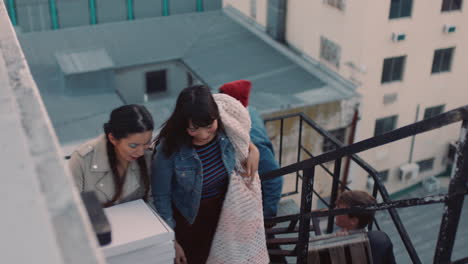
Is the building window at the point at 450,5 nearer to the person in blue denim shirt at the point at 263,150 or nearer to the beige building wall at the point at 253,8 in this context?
the beige building wall at the point at 253,8

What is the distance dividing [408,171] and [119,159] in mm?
18389

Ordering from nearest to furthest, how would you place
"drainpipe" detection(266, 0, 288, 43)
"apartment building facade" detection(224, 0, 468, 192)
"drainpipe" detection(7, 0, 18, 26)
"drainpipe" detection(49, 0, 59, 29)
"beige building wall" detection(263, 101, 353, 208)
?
"beige building wall" detection(263, 101, 353, 208) < "apartment building facade" detection(224, 0, 468, 192) < "drainpipe" detection(7, 0, 18, 26) < "drainpipe" detection(49, 0, 59, 29) < "drainpipe" detection(266, 0, 288, 43)

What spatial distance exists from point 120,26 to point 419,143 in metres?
11.0

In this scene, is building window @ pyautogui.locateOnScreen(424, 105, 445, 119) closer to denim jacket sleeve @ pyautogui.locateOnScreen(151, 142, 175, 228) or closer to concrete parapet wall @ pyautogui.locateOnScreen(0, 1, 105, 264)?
denim jacket sleeve @ pyautogui.locateOnScreen(151, 142, 175, 228)

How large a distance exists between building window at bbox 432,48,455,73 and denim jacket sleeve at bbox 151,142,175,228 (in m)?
16.5

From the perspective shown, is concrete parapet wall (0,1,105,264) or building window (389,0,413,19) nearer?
concrete parapet wall (0,1,105,264)

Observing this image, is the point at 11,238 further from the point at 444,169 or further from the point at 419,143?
the point at 444,169

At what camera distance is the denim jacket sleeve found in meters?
2.93

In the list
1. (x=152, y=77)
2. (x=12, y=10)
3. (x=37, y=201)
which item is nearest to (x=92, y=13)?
(x=12, y=10)

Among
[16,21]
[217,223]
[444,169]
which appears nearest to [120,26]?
[16,21]

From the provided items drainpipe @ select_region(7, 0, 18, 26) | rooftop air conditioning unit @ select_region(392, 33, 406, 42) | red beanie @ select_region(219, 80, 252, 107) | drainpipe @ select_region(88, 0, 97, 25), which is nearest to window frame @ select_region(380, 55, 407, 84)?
→ rooftop air conditioning unit @ select_region(392, 33, 406, 42)

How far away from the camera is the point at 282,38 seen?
61.4ft

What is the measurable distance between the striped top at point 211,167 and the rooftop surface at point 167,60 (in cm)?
1029

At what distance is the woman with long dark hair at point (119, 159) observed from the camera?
8.90 feet
